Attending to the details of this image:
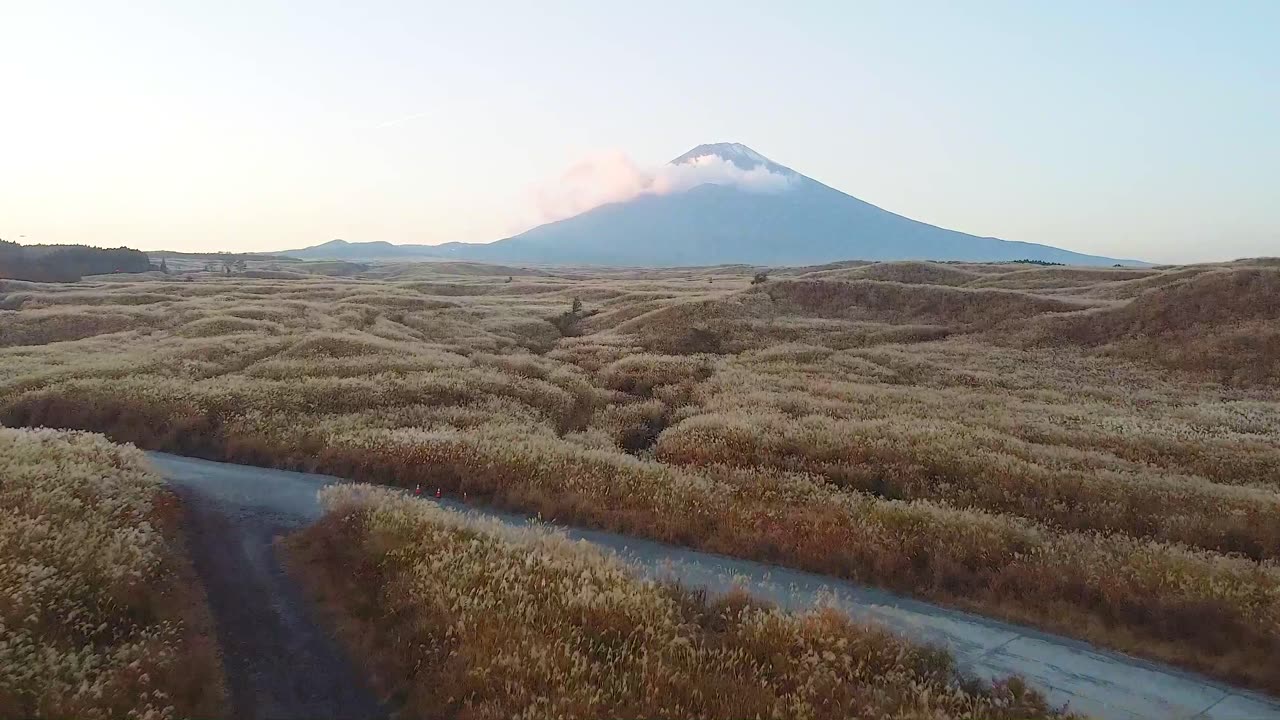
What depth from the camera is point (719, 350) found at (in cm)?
4703

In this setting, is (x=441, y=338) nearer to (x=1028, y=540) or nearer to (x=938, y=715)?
(x=1028, y=540)

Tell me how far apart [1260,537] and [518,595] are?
587 inches

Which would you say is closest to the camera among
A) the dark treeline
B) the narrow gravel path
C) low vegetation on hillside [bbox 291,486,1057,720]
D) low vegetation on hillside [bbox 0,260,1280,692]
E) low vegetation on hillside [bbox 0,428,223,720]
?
low vegetation on hillside [bbox 0,428,223,720]

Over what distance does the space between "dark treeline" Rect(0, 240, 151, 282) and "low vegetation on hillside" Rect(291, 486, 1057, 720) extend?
420 ft

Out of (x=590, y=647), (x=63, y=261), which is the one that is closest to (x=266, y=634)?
(x=590, y=647)

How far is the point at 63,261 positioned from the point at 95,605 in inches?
5709

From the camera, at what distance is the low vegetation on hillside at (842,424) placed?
44.7 ft

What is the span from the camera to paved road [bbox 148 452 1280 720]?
9406mm

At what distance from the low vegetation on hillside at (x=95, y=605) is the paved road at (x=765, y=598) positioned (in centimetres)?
55

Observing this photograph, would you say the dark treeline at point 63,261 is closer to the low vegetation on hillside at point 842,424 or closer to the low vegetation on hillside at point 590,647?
the low vegetation on hillside at point 842,424

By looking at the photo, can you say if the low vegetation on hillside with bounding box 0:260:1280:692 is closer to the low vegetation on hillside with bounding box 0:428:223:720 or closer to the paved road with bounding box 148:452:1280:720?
the paved road with bounding box 148:452:1280:720

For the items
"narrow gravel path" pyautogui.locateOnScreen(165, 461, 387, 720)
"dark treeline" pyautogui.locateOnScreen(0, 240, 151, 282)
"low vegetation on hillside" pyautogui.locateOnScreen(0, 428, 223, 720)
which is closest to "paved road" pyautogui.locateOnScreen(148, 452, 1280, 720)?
"narrow gravel path" pyautogui.locateOnScreen(165, 461, 387, 720)

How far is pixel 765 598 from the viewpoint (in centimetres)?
1179

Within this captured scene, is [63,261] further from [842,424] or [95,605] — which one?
[95,605]
